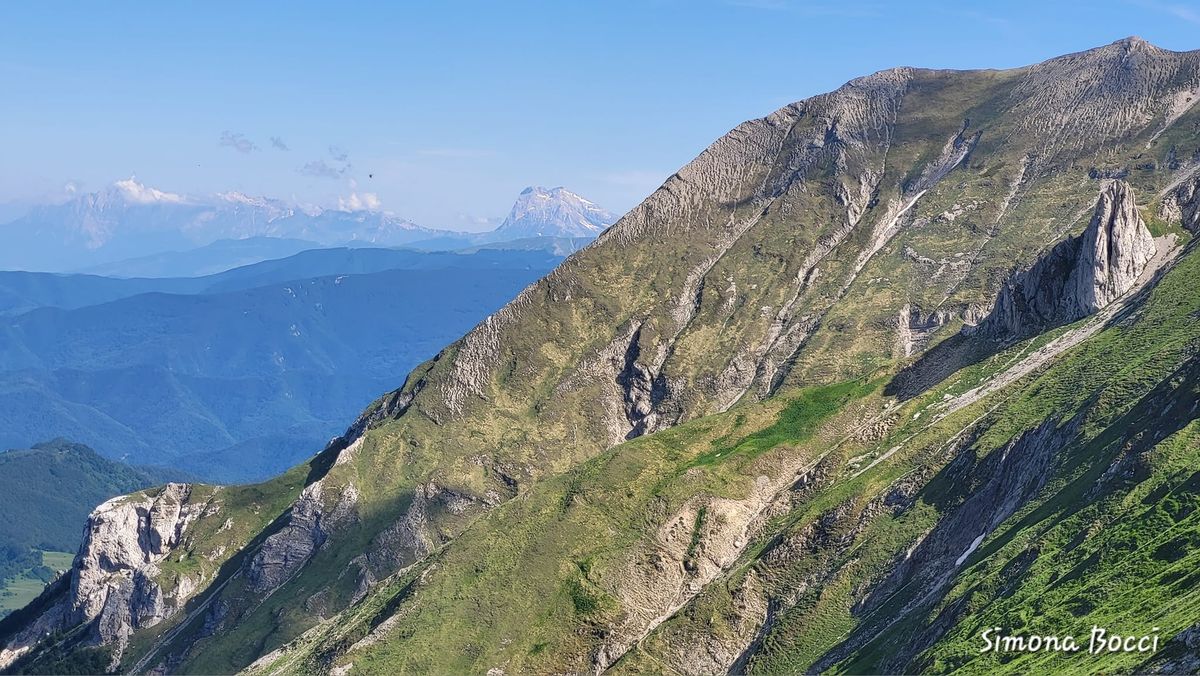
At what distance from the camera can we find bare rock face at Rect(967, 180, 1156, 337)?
131m

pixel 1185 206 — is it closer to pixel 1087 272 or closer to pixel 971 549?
pixel 1087 272

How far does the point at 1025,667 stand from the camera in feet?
200

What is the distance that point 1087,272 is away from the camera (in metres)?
133

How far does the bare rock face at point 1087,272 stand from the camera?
429ft

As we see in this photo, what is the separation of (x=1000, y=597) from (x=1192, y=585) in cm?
1754

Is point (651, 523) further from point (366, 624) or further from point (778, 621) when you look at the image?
point (366, 624)

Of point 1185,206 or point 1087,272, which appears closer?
point 1087,272

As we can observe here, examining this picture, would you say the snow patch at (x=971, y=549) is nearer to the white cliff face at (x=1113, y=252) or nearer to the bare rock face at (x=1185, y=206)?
the white cliff face at (x=1113, y=252)
